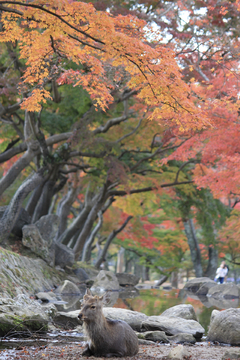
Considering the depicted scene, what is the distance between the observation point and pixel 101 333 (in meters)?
4.77

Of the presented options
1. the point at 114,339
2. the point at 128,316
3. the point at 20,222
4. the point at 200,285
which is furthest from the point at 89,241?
the point at 114,339

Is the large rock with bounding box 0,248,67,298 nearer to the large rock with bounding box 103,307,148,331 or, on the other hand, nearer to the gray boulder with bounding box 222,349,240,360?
the large rock with bounding box 103,307,148,331

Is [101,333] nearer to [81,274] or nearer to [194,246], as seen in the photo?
[81,274]

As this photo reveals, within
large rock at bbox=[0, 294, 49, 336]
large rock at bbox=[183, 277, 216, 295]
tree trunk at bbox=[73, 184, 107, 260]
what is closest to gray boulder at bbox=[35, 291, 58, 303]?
large rock at bbox=[0, 294, 49, 336]

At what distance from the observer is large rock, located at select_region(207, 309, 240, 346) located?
7023 mm

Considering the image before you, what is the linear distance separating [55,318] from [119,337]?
285 cm

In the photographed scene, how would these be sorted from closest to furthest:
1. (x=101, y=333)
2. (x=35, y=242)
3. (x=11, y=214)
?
1. (x=101, y=333)
2. (x=11, y=214)
3. (x=35, y=242)

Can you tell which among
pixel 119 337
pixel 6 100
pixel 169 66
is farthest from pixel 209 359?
pixel 6 100

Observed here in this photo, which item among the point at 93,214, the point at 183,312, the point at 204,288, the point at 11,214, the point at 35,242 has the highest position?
the point at 93,214

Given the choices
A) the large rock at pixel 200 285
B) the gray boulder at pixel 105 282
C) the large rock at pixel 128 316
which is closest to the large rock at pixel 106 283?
the gray boulder at pixel 105 282

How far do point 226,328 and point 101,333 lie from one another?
3.44 meters

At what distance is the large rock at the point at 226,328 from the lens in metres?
7.02

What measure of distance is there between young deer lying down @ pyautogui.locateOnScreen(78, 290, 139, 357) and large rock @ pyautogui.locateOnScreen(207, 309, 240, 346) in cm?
270

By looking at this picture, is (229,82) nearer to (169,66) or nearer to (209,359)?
(169,66)
